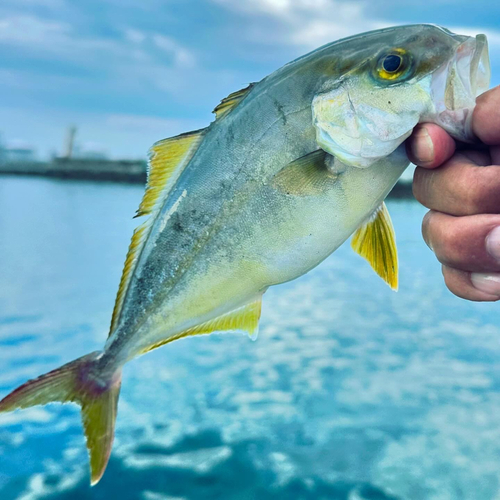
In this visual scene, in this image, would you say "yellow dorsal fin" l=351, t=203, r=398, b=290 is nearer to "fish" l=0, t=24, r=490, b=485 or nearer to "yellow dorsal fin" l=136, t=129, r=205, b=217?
"fish" l=0, t=24, r=490, b=485

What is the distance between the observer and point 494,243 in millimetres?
1476

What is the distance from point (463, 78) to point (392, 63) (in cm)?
19

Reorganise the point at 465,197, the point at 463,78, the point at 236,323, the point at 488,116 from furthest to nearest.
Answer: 1. the point at 236,323
2. the point at 465,197
3. the point at 488,116
4. the point at 463,78

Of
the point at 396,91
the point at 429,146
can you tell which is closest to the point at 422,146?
the point at 429,146

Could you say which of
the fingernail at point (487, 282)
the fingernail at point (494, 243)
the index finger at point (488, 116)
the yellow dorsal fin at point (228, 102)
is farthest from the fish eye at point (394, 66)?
the fingernail at point (487, 282)

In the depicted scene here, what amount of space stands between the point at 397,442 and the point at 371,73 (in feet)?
15.6

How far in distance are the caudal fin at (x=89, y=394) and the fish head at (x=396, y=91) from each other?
107cm

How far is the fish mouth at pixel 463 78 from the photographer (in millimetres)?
1286

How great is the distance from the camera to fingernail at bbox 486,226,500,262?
1466 millimetres

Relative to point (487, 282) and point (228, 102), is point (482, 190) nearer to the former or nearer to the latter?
point (487, 282)

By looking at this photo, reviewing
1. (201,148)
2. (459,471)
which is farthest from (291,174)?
(459,471)

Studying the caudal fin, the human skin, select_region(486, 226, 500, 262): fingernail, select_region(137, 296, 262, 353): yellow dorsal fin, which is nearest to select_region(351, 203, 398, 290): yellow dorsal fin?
the human skin

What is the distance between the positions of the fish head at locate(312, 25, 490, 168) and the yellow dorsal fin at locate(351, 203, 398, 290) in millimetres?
A: 256

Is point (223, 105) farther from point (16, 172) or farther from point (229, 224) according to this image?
point (16, 172)
